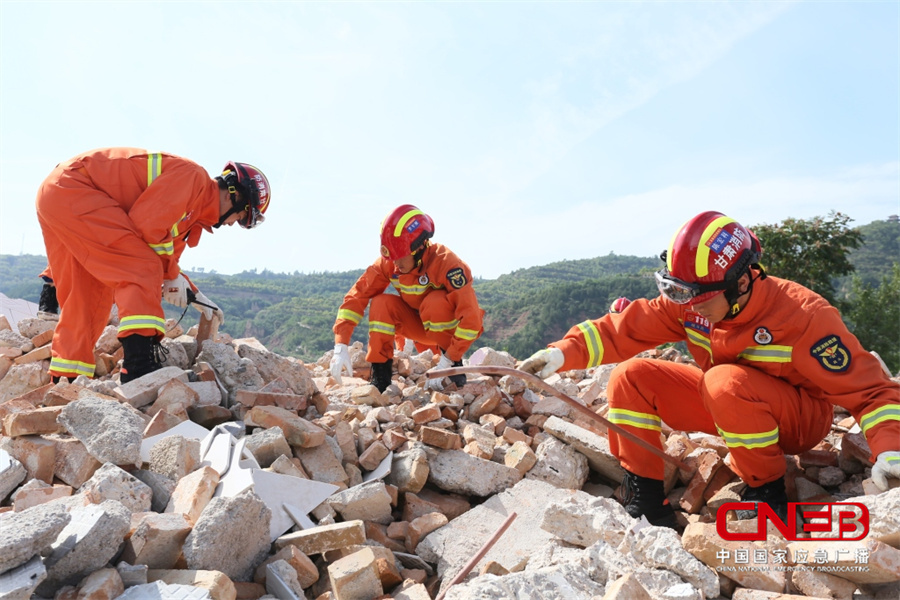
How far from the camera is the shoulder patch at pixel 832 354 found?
307 cm

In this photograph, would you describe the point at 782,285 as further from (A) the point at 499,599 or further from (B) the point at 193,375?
(B) the point at 193,375

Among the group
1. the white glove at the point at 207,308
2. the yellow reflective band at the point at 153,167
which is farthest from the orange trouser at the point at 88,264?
the white glove at the point at 207,308

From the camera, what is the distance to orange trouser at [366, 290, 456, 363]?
605cm

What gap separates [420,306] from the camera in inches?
244

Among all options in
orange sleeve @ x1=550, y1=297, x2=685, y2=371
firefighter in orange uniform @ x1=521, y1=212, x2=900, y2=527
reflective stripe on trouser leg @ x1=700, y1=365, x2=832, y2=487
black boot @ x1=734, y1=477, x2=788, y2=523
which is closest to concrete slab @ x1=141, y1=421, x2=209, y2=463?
firefighter in orange uniform @ x1=521, y1=212, x2=900, y2=527

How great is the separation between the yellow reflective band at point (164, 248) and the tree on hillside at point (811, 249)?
14.3 meters

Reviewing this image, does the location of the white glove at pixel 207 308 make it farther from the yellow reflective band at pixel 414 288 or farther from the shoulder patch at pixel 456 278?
the shoulder patch at pixel 456 278

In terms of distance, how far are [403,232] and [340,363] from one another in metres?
1.59

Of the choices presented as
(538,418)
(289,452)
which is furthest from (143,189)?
(538,418)

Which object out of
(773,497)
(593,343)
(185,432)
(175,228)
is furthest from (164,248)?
(773,497)

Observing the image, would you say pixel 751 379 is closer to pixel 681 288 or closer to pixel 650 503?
pixel 681 288

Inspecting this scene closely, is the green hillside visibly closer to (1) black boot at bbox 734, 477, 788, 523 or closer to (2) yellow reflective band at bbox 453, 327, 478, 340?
(2) yellow reflective band at bbox 453, 327, 478, 340

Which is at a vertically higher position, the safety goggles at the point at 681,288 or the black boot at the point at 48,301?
the safety goggles at the point at 681,288

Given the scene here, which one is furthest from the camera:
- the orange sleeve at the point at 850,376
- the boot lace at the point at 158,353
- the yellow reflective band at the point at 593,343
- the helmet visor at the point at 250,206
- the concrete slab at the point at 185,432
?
the helmet visor at the point at 250,206
